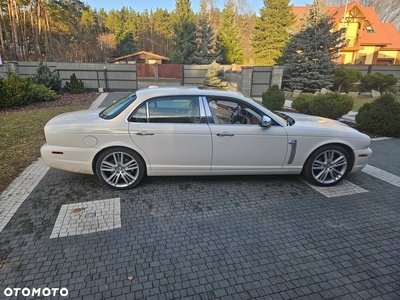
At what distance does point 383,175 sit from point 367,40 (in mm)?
31973

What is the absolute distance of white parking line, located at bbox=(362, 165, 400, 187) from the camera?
13.2ft

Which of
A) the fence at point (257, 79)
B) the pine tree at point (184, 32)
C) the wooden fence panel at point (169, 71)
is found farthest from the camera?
the wooden fence panel at point (169, 71)

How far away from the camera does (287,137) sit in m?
3.55

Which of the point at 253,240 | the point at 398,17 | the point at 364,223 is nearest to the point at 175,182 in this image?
the point at 253,240

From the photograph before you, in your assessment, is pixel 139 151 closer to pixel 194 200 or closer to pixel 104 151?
pixel 104 151

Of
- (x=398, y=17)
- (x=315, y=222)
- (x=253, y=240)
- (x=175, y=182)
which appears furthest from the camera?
(x=398, y=17)

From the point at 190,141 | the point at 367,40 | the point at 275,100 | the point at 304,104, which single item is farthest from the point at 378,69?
the point at 190,141

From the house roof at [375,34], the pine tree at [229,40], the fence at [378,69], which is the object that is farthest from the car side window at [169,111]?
the house roof at [375,34]

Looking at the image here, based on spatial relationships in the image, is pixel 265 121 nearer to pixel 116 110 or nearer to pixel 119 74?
pixel 116 110

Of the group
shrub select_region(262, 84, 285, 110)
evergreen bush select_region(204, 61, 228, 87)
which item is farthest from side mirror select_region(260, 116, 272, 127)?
evergreen bush select_region(204, 61, 228, 87)

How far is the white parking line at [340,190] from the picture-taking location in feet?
11.8

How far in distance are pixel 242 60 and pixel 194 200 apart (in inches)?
1230

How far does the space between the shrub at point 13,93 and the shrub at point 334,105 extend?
1135cm

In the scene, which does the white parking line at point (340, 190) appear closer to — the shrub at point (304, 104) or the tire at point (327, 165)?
the tire at point (327, 165)
